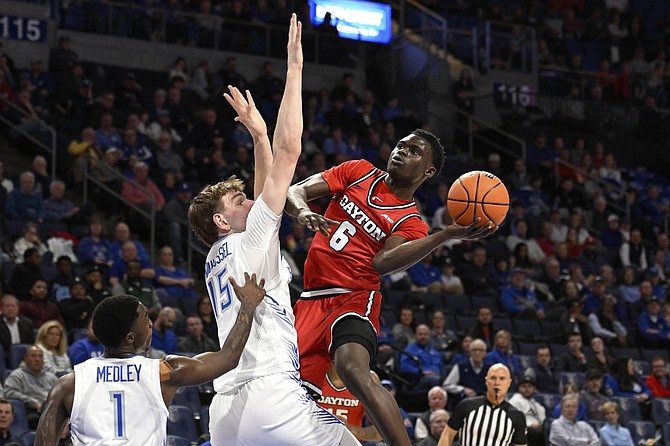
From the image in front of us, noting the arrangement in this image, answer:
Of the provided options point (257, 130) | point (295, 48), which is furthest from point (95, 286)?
point (295, 48)

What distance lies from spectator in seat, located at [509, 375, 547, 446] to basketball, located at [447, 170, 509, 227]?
6923 millimetres

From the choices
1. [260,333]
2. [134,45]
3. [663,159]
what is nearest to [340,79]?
[134,45]

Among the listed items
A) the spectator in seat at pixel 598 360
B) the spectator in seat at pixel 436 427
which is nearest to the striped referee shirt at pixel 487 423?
the spectator in seat at pixel 436 427

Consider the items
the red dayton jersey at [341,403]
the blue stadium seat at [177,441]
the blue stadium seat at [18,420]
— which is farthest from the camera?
the blue stadium seat at [177,441]

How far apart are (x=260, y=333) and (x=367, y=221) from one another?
1.49 metres

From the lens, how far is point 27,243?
13688 mm

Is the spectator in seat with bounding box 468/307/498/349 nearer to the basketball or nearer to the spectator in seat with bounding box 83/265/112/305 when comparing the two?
the spectator in seat with bounding box 83/265/112/305

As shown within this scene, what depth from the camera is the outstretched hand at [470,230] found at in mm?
6254

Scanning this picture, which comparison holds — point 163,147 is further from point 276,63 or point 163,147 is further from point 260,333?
point 260,333

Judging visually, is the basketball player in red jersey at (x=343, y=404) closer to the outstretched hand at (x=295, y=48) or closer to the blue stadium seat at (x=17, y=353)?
the outstretched hand at (x=295, y=48)

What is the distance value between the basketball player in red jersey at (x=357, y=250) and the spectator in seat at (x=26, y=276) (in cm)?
660

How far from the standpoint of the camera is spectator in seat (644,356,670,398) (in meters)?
15.8

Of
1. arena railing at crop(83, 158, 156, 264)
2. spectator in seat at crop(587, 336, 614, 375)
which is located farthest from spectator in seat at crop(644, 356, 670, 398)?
arena railing at crop(83, 158, 156, 264)

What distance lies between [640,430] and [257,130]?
9.51 m
